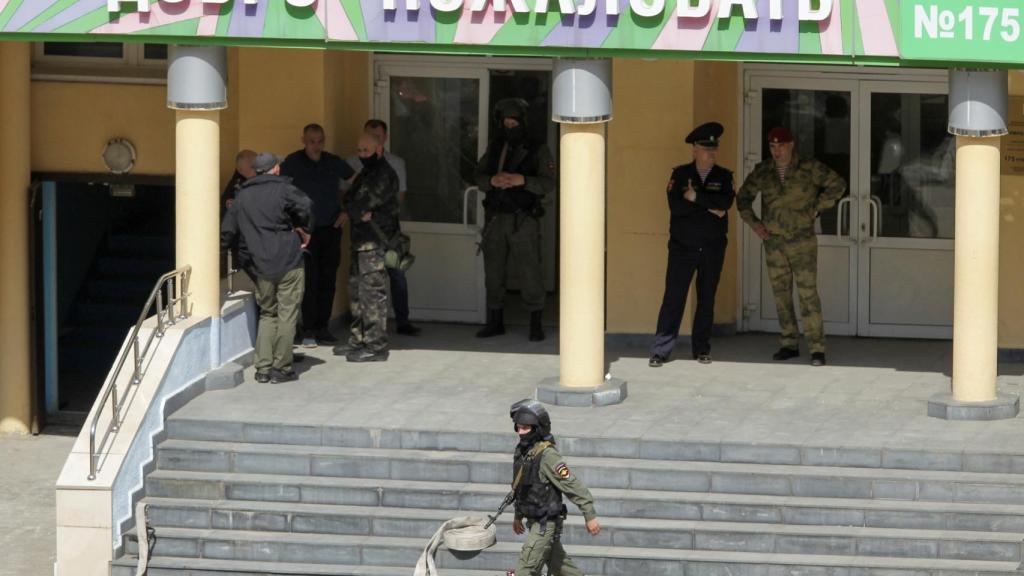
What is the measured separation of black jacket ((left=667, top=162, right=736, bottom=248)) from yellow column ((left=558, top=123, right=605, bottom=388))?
1.42 metres

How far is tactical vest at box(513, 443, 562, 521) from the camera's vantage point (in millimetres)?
12594

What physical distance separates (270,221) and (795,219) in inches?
165

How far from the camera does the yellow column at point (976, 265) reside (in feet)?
49.8

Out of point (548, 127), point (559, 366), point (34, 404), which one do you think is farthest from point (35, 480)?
point (548, 127)

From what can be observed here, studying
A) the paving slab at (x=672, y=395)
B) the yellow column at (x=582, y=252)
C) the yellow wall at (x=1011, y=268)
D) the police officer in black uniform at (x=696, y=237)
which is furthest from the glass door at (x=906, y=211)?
the yellow column at (x=582, y=252)

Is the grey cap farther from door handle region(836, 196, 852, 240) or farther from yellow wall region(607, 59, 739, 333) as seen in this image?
door handle region(836, 196, 852, 240)

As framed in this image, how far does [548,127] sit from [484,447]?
5.45m

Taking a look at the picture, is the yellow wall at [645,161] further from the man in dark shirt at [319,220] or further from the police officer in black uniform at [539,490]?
the police officer in black uniform at [539,490]

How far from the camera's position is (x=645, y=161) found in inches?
698

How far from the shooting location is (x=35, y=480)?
17.2 m

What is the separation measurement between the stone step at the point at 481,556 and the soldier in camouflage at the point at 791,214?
369 cm

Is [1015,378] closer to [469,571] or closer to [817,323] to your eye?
[817,323]

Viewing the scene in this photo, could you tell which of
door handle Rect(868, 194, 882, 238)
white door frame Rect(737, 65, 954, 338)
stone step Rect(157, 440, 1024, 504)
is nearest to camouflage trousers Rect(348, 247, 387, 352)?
stone step Rect(157, 440, 1024, 504)

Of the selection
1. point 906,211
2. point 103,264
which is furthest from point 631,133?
point 103,264
